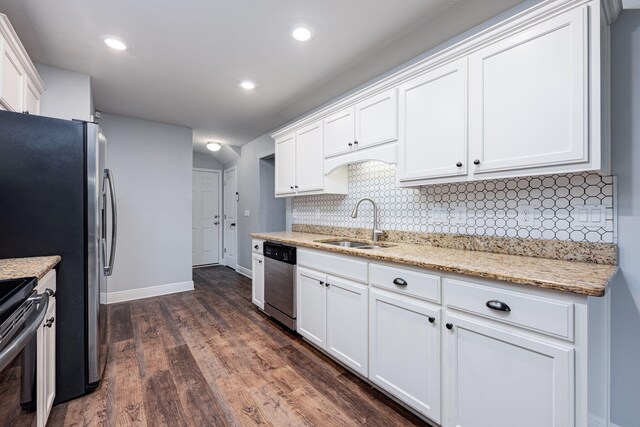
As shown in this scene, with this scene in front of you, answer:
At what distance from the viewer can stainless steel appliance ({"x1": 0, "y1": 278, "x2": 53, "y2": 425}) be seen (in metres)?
0.97

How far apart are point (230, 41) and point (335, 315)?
2226 millimetres

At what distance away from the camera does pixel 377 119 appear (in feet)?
7.49

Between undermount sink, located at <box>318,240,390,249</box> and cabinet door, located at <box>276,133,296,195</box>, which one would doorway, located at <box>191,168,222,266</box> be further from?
undermount sink, located at <box>318,240,390,249</box>

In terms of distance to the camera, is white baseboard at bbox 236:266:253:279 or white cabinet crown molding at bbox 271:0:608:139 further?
white baseboard at bbox 236:266:253:279

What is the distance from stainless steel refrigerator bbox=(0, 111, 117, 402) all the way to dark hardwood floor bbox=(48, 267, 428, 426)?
0.31m

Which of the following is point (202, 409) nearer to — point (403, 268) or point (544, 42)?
point (403, 268)

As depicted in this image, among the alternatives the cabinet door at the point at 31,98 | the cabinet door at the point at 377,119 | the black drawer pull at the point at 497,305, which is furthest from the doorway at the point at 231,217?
the black drawer pull at the point at 497,305

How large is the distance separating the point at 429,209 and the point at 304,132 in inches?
62.9

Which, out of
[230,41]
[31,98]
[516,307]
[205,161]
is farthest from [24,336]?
[205,161]

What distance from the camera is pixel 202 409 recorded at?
67.6 inches

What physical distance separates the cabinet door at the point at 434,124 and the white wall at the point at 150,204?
341 centimetres

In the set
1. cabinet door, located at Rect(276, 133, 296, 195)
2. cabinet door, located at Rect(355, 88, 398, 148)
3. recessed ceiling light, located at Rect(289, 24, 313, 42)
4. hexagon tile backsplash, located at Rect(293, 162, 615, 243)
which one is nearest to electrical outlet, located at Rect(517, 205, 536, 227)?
hexagon tile backsplash, located at Rect(293, 162, 615, 243)

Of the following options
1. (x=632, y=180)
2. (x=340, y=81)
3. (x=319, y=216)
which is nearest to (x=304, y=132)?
(x=340, y=81)

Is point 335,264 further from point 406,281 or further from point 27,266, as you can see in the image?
point 27,266
